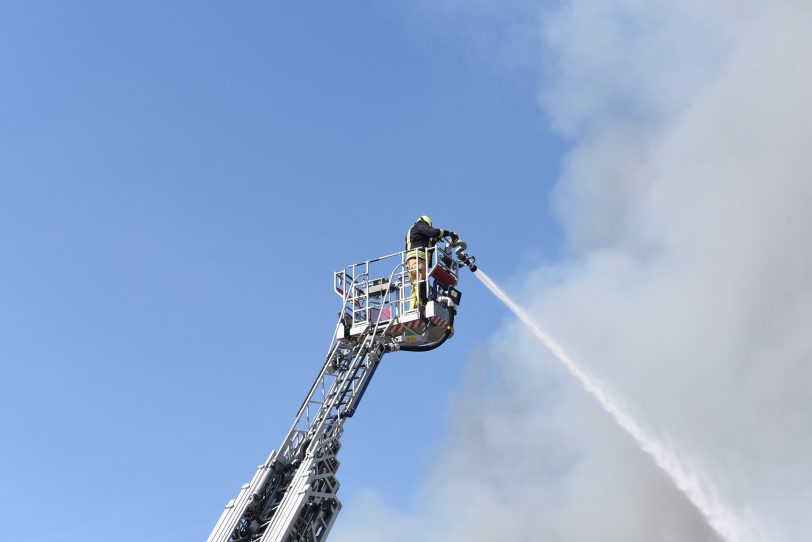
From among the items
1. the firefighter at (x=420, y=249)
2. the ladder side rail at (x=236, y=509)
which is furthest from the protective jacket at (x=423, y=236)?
the ladder side rail at (x=236, y=509)

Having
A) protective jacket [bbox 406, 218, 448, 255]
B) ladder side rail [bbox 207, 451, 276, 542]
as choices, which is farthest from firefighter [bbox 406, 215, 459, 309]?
ladder side rail [bbox 207, 451, 276, 542]

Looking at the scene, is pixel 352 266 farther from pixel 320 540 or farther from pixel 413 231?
pixel 320 540

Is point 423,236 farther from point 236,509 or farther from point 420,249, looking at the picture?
point 236,509

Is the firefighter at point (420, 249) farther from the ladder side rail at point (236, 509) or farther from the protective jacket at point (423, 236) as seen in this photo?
the ladder side rail at point (236, 509)

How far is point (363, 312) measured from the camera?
2911cm

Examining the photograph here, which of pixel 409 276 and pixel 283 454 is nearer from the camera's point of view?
pixel 283 454

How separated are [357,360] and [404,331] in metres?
1.52

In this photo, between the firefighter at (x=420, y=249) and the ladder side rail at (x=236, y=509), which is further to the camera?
the firefighter at (x=420, y=249)

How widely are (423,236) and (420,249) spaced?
48cm

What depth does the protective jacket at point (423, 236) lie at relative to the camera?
94.6 ft

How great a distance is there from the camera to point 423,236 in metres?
28.9

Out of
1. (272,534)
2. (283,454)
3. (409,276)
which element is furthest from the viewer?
(409,276)

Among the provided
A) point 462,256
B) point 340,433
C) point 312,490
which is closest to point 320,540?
point 312,490

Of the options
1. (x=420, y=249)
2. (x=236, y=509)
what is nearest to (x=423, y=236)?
(x=420, y=249)
